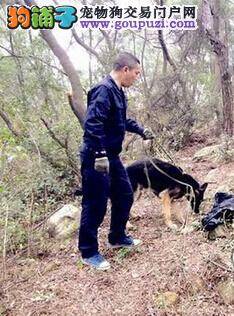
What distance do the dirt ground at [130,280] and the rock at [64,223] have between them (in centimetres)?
42

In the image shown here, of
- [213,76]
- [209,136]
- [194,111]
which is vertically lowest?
[209,136]

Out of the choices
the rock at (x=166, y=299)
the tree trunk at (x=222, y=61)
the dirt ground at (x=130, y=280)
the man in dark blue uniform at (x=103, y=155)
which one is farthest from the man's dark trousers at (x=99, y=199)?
the tree trunk at (x=222, y=61)

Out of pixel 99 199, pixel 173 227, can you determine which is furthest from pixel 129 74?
pixel 173 227

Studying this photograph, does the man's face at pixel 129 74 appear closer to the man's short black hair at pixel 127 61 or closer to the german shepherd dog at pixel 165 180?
the man's short black hair at pixel 127 61

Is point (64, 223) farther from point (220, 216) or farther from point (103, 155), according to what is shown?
point (220, 216)

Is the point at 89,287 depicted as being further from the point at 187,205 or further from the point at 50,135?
the point at 50,135

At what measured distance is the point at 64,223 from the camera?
17.2 ft

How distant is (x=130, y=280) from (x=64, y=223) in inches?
70.4

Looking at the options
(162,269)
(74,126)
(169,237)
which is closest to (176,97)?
(74,126)

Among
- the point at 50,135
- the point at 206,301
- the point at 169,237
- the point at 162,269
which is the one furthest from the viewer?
the point at 50,135

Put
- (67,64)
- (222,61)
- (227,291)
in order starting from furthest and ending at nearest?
1. (222,61)
2. (67,64)
3. (227,291)

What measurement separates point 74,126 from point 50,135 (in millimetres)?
476

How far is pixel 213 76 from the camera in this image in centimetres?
1084

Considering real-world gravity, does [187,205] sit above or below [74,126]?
below
